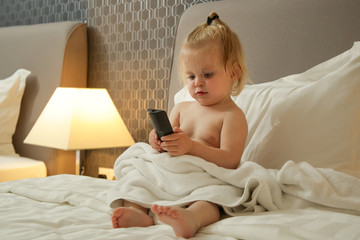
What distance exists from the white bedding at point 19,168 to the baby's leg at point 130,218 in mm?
1184

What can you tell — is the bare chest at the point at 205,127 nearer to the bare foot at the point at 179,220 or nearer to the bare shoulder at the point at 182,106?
the bare shoulder at the point at 182,106

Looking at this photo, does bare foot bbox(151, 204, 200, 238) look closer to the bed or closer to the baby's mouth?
the bed

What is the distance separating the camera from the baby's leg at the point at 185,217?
890 millimetres

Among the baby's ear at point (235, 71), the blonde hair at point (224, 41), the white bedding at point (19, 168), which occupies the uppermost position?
the blonde hair at point (224, 41)

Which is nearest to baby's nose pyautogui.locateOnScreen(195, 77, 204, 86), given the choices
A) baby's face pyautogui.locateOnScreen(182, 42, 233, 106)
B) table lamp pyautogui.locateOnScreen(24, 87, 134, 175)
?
baby's face pyautogui.locateOnScreen(182, 42, 233, 106)

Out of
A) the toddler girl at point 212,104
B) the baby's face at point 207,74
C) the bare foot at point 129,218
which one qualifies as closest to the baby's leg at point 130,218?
the bare foot at point 129,218

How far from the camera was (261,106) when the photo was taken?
144 centimetres

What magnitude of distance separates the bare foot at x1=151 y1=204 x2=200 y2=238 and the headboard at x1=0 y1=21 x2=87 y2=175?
153 cm

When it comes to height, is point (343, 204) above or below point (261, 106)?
below

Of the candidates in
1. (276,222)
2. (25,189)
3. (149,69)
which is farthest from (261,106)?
(149,69)

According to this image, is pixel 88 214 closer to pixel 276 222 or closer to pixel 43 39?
pixel 276 222

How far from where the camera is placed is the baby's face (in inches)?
51.6

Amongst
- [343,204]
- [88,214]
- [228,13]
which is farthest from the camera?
[228,13]

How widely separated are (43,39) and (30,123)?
0.52 m
